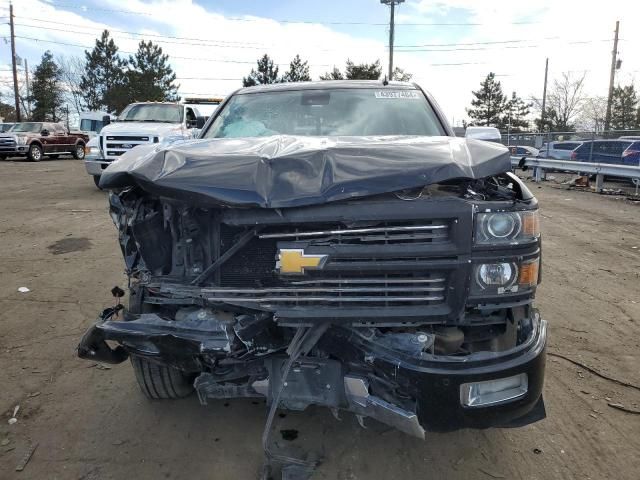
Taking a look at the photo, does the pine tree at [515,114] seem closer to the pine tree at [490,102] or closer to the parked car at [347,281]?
the pine tree at [490,102]

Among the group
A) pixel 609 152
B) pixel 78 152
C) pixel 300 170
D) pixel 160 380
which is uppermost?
pixel 609 152

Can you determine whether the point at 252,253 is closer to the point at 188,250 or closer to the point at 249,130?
the point at 188,250

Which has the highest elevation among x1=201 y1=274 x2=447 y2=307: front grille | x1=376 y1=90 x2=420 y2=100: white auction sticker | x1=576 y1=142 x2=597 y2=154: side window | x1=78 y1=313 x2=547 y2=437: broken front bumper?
x1=376 y1=90 x2=420 y2=100: white auction sticker

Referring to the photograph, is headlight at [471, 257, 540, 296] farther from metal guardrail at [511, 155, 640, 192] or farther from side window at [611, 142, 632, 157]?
side window at [611, 142, 632, 157]

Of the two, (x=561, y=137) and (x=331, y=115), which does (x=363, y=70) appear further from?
(x=331, y=115)

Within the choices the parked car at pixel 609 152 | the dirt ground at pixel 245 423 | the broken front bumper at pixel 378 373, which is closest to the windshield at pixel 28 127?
the dirt ground at pixel 245 423

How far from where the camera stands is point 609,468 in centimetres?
261

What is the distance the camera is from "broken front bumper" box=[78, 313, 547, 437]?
2164mm

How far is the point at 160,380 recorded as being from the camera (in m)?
3.12

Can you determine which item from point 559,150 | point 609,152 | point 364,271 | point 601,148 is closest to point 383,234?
point 364,271

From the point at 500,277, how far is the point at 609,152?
14.9 m

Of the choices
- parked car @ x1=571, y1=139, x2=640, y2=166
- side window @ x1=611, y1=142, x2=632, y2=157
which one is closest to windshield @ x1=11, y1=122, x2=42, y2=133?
parked car @ x1=571, y1=139, x2=640, y2=166

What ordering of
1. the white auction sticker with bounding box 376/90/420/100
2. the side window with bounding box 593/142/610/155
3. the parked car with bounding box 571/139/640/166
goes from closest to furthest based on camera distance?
1. the white auction sticker with bounding box 376/90/420/100
2. the parked car with bounding box 571/139/640/166
3. the side window with bounding box 593/142/610/155

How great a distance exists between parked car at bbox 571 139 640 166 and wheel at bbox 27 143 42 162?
921 inches
